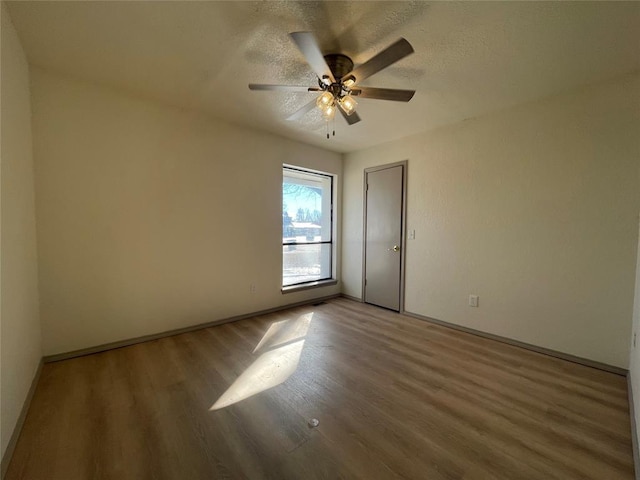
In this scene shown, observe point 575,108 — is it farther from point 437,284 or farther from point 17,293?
point 17,293

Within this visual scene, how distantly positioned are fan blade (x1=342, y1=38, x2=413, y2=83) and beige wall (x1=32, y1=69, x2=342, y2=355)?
6.58 ft

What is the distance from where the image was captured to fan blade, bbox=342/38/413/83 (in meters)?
1.43

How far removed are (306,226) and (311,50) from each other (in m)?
2.91

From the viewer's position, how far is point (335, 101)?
77.5 inches

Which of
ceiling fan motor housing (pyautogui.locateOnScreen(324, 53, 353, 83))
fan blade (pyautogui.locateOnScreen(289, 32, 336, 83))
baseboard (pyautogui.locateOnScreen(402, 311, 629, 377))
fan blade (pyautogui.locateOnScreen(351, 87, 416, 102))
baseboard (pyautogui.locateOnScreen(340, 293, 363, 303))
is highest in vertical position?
ceiling fan motor housing (pyautogui.locateOnScreen(324, 53, 353, 83))

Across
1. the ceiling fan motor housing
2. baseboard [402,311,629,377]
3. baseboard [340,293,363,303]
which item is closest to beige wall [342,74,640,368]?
baseboard [402,311,629,377]

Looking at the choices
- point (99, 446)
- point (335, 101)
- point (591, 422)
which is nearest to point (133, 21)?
point (335, 101)

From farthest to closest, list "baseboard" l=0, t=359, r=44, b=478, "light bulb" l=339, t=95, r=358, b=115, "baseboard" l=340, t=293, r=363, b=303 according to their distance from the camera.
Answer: "baseboard" l=340, t=293, r=363, b=303 → "light bulb" l=339, t=95, r=358, b=115 → "baseboard" l=0, t=359, r=44, b=478

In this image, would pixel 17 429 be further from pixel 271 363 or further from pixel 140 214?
pixel 140 214

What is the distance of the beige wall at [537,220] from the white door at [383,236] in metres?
0.24

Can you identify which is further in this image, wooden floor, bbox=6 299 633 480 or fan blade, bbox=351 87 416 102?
fan blade, bbox=351 87 416 102

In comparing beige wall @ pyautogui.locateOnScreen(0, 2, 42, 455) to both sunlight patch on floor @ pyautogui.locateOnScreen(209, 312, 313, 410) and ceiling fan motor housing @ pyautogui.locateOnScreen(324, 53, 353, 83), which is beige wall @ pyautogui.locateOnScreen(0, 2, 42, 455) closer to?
sunlight patch on floor @ pyautogui.locateOnScreen(209, 312, 313, 410)

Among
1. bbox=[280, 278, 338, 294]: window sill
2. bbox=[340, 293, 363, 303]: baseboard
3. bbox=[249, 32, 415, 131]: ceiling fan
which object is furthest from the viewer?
bbox=[340, 293, 363, 303]: baseboard

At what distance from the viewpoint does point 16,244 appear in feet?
5.52
